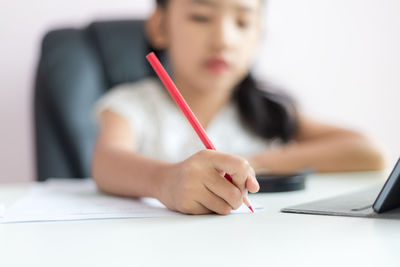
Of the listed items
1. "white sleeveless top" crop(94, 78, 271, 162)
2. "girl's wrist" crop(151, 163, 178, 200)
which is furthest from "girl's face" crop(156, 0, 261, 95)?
"girl's wrist" crop(151, 163, 178, 200)

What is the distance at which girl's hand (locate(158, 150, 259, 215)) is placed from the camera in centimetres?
45

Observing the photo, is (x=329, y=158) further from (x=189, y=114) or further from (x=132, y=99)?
(x=189, y=114)

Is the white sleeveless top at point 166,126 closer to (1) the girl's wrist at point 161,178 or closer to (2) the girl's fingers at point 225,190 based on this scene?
(1) the girl's wrist at point 161,178

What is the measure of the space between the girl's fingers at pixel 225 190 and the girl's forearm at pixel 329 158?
461 millimetres

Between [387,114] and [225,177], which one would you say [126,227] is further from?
[387,114]

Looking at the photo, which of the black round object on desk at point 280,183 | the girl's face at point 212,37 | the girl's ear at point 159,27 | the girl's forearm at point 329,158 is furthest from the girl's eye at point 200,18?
the black round object on desk at point 280,183

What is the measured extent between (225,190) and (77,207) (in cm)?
18

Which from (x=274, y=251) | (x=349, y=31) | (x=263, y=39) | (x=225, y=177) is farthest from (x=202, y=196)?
(x=349, y=31)

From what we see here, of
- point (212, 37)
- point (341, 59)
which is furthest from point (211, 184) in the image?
point (341, 59)

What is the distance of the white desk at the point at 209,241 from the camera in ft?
1.05

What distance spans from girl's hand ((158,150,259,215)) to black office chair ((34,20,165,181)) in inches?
24.2

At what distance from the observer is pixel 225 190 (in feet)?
1.50

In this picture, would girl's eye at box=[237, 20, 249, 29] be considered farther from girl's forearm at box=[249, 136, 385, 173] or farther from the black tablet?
the black tablet

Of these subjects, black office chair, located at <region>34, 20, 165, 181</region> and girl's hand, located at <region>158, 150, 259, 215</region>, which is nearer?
girl's hand, located at <region>158, 150, 259, 215</region>
